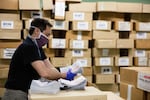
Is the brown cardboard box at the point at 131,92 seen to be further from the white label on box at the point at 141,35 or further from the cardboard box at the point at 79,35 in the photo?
the white label on box at the point at 141,35

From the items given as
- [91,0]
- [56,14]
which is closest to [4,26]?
[56,14]

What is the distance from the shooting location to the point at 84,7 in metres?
4.39

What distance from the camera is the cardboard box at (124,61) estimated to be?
4.51 m

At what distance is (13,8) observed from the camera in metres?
4.21

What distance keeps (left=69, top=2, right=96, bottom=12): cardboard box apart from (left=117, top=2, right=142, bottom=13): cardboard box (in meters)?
0.42

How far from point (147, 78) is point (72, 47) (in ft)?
7.88

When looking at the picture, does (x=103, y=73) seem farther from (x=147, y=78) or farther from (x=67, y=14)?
(x=147, y=78)

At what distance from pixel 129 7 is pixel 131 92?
2463mm

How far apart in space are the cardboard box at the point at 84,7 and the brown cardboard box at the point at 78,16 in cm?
6

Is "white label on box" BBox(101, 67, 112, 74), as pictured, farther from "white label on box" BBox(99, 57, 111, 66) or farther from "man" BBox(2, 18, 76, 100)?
"man" BBox(2, 18, 76, 100)

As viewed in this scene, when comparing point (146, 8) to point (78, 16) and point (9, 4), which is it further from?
point (9, 4)

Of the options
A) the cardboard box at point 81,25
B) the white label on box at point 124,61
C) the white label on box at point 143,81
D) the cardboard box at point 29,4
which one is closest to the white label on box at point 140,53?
the white label on box at point 124,61

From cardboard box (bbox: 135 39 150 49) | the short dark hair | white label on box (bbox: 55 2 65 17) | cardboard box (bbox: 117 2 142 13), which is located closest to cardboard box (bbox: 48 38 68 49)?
white label on box (bbox: 55 2 65 17)

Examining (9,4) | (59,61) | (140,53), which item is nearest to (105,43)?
(140,53)
